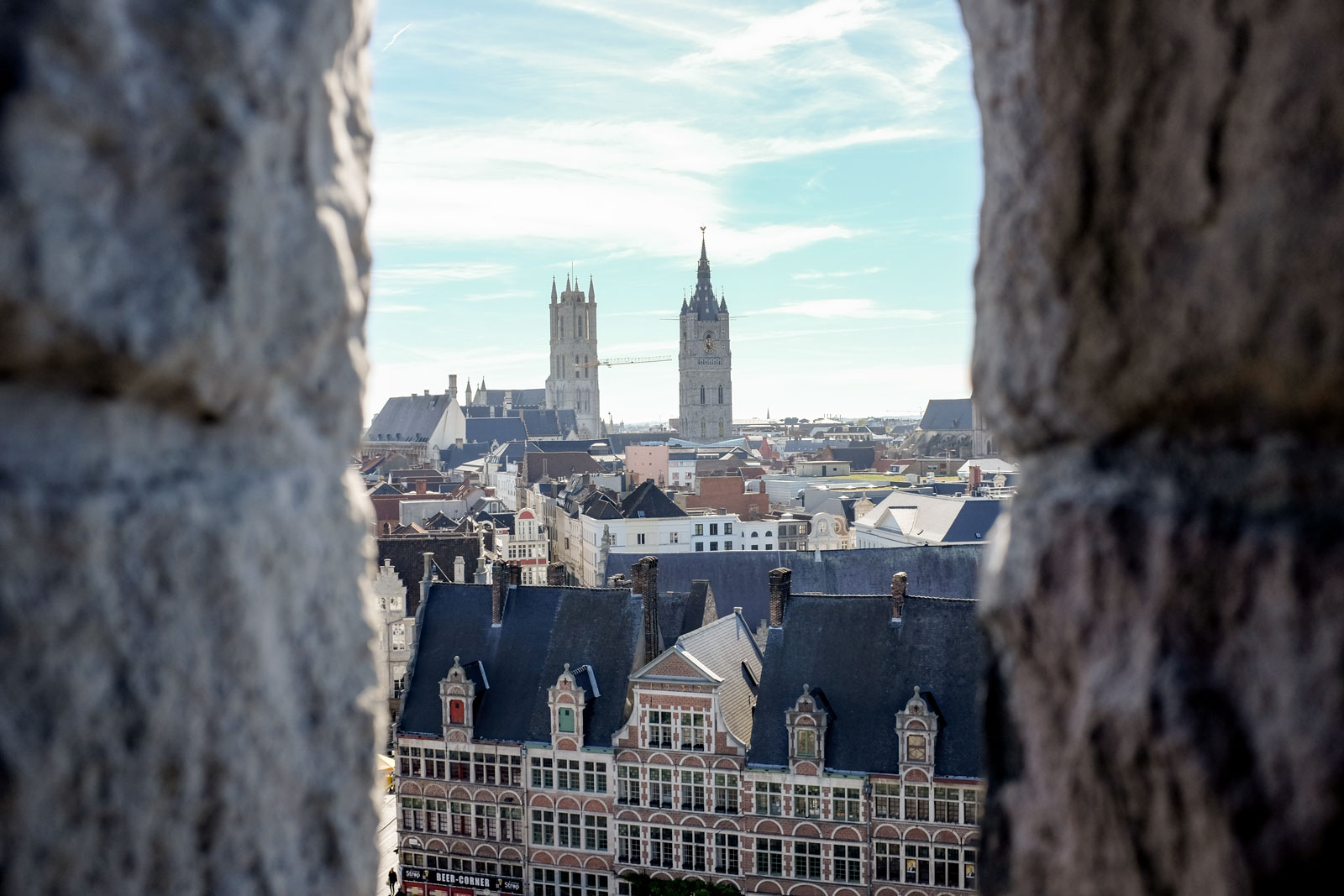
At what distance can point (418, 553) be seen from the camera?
34.8 meters

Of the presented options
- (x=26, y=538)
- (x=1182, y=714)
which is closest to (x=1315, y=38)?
(x=1182, y=714)

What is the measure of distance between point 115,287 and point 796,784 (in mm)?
19187

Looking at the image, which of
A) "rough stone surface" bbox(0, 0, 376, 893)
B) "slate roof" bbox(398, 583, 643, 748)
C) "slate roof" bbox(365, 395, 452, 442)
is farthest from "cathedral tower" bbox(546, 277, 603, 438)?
"rough stone surface" bbox(0, 0, 376, 893)

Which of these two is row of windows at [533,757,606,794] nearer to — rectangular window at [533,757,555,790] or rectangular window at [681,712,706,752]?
rectangular window at [533,757,555,790]

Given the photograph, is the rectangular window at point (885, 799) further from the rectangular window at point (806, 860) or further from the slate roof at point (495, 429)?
the slate roof at point (495, 429)

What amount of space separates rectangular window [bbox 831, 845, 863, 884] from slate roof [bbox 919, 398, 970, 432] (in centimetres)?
7547

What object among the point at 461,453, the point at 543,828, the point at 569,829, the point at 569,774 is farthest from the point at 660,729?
the point at 461,453

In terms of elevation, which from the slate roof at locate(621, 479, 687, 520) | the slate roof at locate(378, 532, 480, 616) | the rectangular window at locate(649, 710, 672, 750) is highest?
the slate roof at locate(621, 479, 687, 520)

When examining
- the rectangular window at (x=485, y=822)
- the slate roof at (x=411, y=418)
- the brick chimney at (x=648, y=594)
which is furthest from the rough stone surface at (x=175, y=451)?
the slate roof at (x=411, y=418)

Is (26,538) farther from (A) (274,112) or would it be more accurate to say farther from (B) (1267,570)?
(B) (1267,570)

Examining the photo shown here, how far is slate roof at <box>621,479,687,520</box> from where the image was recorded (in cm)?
4244

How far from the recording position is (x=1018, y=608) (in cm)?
106

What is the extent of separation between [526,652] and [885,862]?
7.81m

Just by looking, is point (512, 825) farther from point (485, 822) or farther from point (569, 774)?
point (569, 774)
